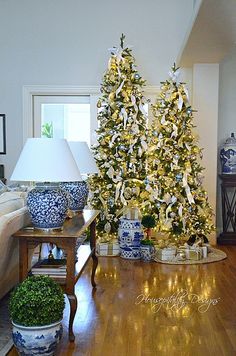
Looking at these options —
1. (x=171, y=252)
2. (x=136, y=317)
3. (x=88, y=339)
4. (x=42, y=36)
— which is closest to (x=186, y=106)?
(x=171, y=252)

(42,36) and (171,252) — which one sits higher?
(42,36)

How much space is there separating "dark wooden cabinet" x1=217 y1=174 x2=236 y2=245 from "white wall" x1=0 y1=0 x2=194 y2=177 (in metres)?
1.73

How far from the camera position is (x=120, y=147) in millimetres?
5297

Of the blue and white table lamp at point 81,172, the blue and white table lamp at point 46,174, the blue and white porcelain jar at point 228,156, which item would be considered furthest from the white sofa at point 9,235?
the blue and white porcelain jar at point 228,156

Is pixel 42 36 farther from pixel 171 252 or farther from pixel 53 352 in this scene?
pixel 53 352

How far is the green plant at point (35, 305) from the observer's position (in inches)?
97.7

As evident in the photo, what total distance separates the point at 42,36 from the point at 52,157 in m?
3.87

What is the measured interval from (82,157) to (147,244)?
5.54ft

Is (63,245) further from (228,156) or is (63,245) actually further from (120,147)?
(228,156)

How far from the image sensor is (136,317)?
3.24m

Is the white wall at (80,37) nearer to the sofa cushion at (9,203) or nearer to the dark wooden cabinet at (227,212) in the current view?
the dark wooden cabinet at (227,212)

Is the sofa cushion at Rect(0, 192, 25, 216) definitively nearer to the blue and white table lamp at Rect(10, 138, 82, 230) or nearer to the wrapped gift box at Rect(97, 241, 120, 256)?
the blue and white table lamp at Rect(10, 138, 82, 230)

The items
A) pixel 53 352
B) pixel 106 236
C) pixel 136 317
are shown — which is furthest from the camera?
pixel 106 236

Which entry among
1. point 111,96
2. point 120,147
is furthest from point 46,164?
point 111,96
